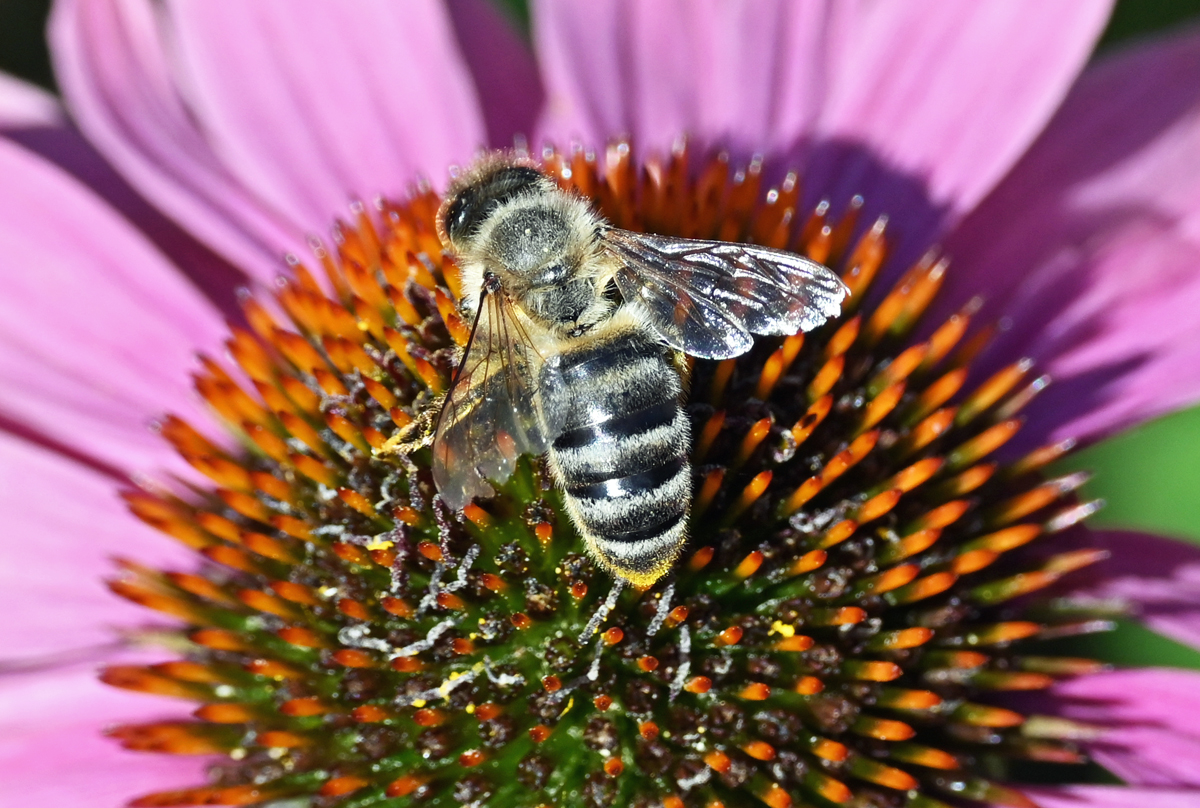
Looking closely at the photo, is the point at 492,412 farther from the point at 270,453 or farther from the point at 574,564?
the point at 270,453

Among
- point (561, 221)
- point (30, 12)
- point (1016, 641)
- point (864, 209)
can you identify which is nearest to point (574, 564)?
point (561, 221)

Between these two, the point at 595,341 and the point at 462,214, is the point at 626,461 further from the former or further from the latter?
the point at 462,214

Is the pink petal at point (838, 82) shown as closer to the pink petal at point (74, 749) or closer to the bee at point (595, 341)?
the bee at point (595, 341)

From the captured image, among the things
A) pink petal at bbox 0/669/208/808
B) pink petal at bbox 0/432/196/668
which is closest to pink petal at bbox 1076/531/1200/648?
pink petal at bbox 0/669/208/808

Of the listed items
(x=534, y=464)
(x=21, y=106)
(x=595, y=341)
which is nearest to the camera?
(x=595, y=341)

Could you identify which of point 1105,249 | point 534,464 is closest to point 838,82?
point 1105,249

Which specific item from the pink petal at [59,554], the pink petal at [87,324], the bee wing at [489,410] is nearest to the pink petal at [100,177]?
the pink petal at [87,324]
